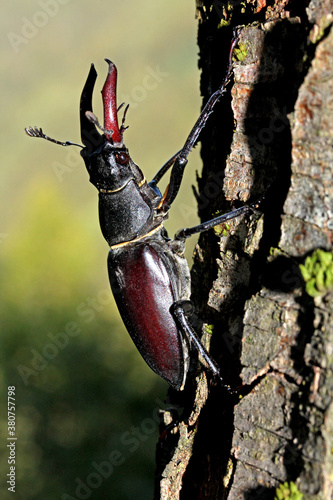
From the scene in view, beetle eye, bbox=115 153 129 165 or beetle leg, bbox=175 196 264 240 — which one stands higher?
beetle eye, bbox=115 153 129 165

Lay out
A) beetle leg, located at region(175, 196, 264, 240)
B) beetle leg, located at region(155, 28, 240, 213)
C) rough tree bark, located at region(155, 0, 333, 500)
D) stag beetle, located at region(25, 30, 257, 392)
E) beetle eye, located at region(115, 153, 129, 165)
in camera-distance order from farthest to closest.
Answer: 1. beetle eye, located at region(115, 153, 129, 165)
2. stag beetle, located at region(25, 30, 257, 392)
3. beetle leg, located at region(155, 28, 240, 213)
4. beetle leg, located at region(175, 196, 264, 240)
5. rough tree bark, located at region(155, 0, 333, 500)

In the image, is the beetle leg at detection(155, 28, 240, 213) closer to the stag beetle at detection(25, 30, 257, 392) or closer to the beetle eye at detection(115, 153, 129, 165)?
the stag beetle at detection(25, 30, 257, 392)

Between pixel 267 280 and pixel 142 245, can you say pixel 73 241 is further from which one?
pixel 267 280

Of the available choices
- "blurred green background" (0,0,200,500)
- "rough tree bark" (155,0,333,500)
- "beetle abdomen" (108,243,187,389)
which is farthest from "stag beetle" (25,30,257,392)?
"blurred green background" (0,0,200,500)

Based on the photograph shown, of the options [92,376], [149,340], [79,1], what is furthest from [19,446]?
[79,1]

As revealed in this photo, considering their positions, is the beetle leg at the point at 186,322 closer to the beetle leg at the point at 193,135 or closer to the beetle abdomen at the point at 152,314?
the beetle abdomen at the point at 152,314

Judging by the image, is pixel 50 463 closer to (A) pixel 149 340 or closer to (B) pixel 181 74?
(A) pixel 149 340

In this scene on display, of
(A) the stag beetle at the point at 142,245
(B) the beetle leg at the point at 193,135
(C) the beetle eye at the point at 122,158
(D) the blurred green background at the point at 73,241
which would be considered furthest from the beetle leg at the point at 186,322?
(D) the blurred green background at the point at 73,241
